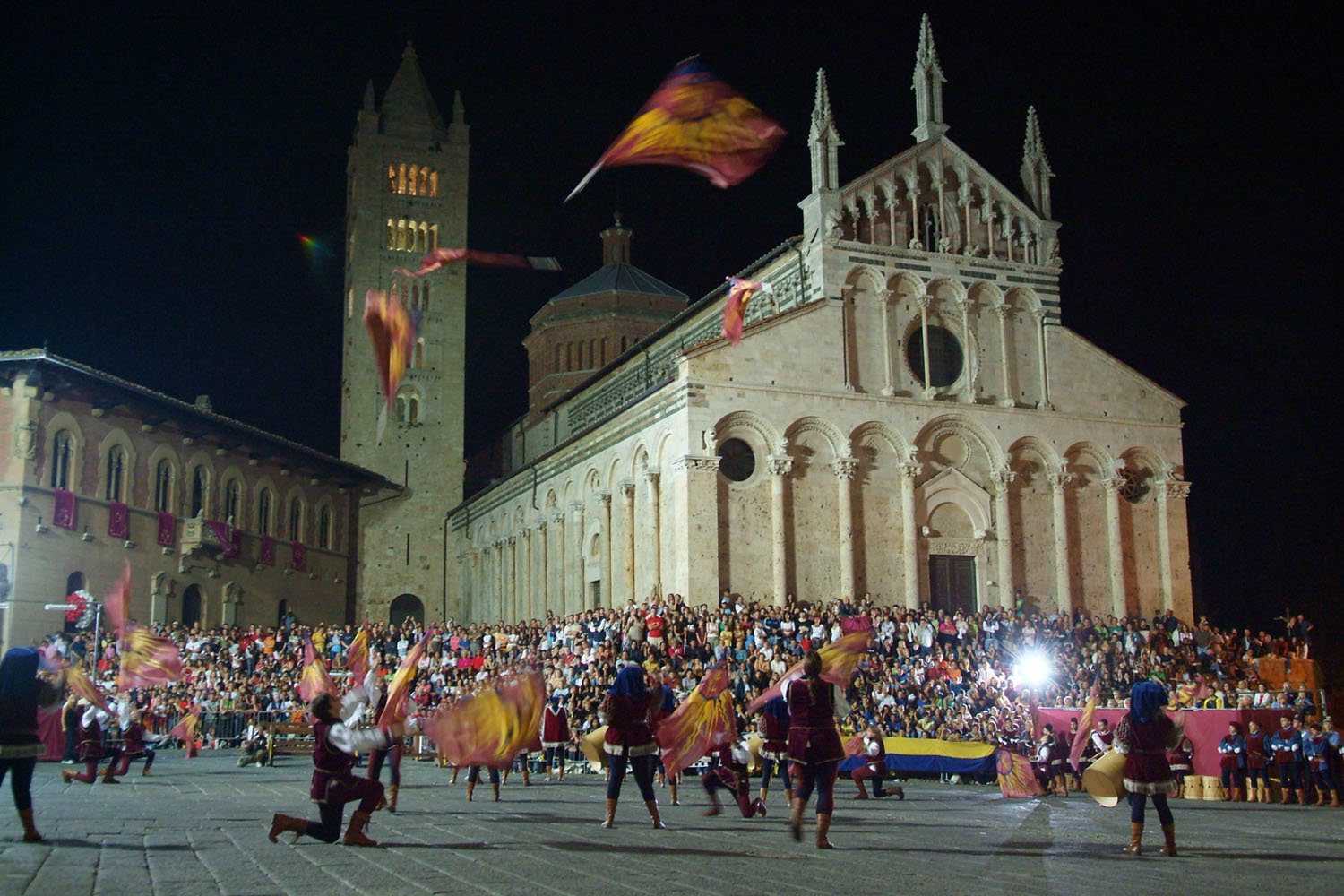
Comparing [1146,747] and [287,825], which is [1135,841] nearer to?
[1146,747]

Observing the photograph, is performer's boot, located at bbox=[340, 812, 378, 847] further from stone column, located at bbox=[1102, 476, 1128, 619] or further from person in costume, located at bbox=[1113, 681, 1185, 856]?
stone column, located at bbox=[1102, 476, 1128, 619]

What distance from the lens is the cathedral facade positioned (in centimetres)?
3556

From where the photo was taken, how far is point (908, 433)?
37.3 m

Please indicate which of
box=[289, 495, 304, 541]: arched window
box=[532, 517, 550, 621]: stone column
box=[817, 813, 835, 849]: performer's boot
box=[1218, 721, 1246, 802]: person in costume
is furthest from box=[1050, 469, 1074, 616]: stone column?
box=[289, 495, 304, 541]: arched window

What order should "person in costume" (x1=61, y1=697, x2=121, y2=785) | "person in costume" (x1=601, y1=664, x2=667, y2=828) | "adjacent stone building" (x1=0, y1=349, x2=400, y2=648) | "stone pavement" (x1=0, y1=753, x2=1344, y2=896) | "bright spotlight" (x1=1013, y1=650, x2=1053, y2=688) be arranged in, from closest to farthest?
1. "stone pavement" (x1=0, y1=753, x2=1344, y2=896)
2. "person in costume" (x1=601, y1=664, x2=667, y2=828)
3. "person in costume" (x1=61, y1=697, x2=121, y2=785)
4. "bright spotlight" (x1=1013, y1=650, x2=1053, y2=688)
5. "adjacent stone building" (x1=0, y1=349, x2=400, y2=648)

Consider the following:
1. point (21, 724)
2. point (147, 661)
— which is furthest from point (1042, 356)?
point (21, 724)

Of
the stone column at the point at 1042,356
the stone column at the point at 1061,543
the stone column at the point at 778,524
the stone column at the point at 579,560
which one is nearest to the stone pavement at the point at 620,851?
the stone column at the point at 778,524

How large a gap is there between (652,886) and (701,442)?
2671 cm

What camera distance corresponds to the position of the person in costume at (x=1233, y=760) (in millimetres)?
21328

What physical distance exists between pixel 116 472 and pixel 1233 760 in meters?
32.3

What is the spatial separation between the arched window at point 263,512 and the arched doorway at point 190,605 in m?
5.02

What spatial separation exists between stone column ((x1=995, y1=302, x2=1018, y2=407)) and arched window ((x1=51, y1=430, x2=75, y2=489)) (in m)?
27.4

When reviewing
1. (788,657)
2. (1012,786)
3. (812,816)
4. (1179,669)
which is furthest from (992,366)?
(812,816)

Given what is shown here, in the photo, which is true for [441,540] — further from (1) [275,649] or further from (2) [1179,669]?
(2) [1179,669]
